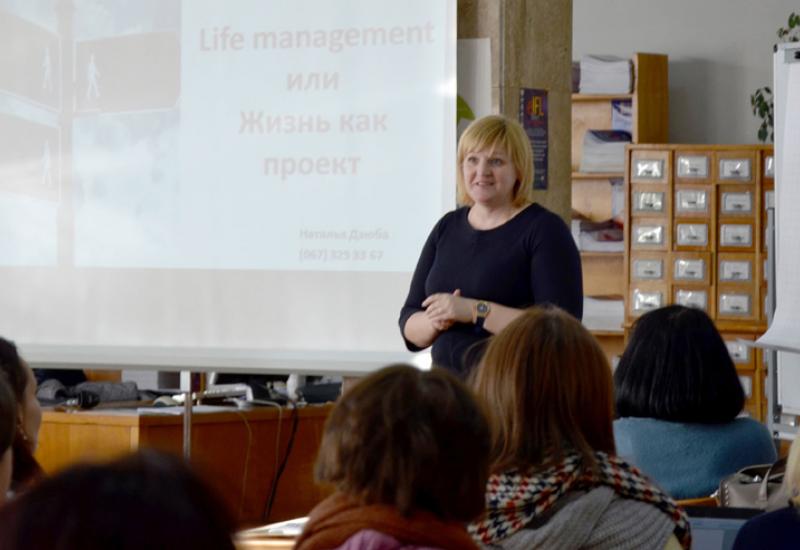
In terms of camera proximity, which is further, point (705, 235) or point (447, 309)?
point (705, 235)

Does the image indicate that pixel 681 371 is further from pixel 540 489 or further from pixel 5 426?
pixel 5 426

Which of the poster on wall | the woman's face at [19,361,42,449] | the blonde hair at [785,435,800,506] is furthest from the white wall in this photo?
the blonde hair at [785,435,800,506]

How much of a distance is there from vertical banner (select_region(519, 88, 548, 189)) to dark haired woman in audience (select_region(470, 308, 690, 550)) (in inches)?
84.4

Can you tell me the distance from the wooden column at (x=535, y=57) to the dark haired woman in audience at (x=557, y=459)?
2118mm

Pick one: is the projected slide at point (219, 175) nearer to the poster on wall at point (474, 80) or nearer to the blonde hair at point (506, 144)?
the poster on wall at point (474, 80)

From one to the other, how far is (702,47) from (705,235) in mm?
1843

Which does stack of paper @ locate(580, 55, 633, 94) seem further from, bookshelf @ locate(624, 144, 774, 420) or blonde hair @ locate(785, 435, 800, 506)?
blonde hair @ locate(785, 435, 800, 506)

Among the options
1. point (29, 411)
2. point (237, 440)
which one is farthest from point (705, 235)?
point (29, 411)

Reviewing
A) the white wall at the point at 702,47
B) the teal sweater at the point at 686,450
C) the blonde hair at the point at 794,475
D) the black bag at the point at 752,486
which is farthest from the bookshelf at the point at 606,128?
the blonde hair at the point at 794,475

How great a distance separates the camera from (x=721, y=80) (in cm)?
907

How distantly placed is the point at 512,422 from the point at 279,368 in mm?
2246

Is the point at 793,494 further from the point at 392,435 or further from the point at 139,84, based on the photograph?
the point at 139,84

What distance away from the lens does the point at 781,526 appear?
5.86 ft

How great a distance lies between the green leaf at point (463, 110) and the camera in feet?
12.5
